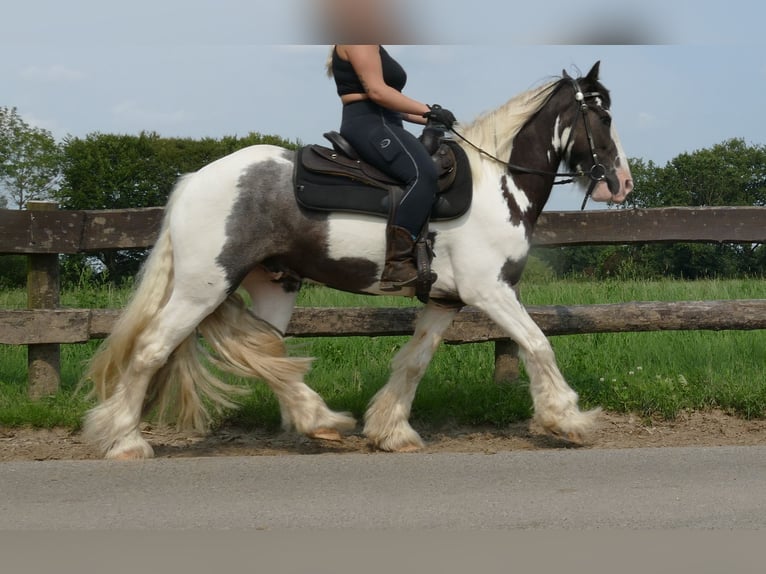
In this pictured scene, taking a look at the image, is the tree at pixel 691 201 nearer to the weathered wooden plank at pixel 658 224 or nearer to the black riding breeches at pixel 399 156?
the weathered wooden plank at pixel 658 224

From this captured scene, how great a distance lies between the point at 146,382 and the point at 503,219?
95.3 inches

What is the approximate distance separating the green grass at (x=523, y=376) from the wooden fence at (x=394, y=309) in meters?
0.35

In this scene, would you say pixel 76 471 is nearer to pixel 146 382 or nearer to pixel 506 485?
pixel 146 382

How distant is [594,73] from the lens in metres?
5.70

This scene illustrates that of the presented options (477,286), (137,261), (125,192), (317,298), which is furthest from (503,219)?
(125,192)

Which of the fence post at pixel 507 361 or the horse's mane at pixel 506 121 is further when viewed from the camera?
the fence post at pixel 507 361

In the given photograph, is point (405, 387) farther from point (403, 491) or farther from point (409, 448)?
point (403, 491)

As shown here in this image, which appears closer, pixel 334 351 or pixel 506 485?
pixel 506 485

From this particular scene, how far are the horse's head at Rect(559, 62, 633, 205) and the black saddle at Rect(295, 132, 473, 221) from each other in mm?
857

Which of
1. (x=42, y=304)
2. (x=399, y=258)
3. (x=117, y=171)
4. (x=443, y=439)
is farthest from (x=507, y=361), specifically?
(x=117, y=171)

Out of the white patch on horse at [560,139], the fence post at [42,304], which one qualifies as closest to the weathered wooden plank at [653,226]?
the fence post at [42,304]

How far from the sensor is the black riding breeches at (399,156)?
5.19 m

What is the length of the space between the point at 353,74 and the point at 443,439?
2.52 metres

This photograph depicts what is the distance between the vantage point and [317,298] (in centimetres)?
978
